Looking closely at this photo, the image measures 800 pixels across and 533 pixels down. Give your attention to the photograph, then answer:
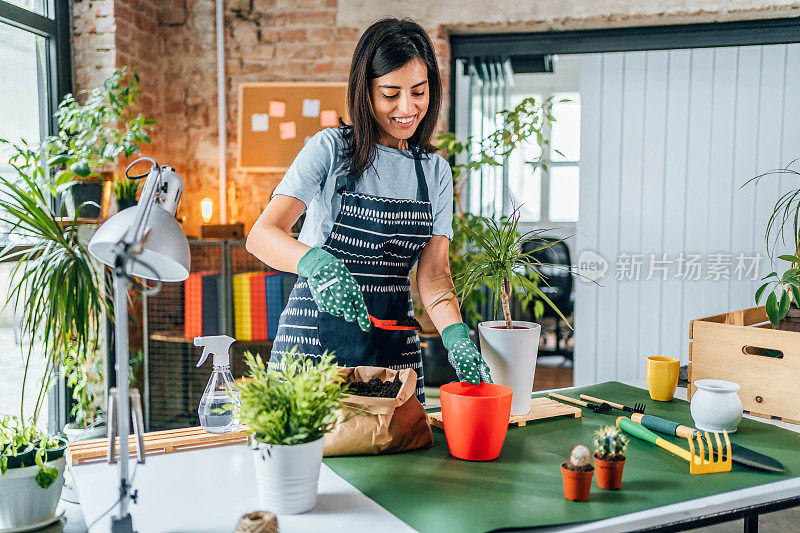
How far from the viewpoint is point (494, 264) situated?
1539 mm

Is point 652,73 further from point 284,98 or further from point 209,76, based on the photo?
point 209,76

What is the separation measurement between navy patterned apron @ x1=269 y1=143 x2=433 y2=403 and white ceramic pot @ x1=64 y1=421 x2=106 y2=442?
6.09 feet

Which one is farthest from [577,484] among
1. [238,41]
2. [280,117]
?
[238,41]

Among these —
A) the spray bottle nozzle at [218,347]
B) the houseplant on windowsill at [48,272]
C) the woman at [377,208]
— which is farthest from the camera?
the houseplant on windowsill at [48,272]

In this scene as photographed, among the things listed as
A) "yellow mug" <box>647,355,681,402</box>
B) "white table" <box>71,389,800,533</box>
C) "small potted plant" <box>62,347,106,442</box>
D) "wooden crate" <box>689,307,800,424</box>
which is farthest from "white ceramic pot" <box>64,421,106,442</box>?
"wooden crate" <box>689,307,800,424</box>

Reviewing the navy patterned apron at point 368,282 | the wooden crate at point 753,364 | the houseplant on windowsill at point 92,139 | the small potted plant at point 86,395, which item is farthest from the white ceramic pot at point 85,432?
the wooden crate at point 753,364

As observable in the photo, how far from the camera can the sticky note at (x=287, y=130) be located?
12.2 feet

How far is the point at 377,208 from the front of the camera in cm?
164

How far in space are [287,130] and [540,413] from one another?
2.67 meters

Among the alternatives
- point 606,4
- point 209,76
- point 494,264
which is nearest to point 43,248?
point 209,76

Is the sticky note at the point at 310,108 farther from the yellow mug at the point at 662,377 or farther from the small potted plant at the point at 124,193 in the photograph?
the yellow mug at the point at 662,377

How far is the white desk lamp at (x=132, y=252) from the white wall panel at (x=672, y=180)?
3232 millimetres

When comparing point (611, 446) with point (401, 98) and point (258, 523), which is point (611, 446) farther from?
point (401, 98)

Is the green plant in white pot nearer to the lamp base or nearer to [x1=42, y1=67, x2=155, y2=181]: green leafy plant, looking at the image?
[x1=42, y1=67, x2=155, y2=181]: green leafy plant
